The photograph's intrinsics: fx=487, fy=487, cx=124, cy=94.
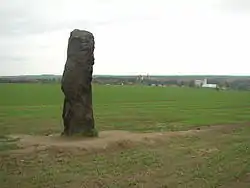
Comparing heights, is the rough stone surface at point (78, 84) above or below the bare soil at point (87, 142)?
above

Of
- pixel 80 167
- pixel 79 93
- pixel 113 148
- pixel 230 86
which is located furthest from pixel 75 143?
pixel 230 86

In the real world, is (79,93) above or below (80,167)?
above

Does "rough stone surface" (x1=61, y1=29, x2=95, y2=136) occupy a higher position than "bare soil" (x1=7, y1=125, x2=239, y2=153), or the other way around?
"rough stone surface" (x1=61, y1=29, x2=95, y2=136)

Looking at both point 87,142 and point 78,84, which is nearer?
point 87,142

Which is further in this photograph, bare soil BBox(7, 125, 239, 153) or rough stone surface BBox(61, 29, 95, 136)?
rough stone surface BBox(61, 29, 95, 136)

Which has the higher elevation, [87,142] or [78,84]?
[78,84]

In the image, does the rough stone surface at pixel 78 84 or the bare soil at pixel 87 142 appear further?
the rough stone surface at pixel 78 84

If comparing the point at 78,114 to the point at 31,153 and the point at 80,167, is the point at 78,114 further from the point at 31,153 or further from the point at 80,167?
the point at 80,167

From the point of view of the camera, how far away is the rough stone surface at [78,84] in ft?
68.4

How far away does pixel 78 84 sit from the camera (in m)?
20.8

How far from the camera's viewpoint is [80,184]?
12.2m

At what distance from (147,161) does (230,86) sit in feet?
436

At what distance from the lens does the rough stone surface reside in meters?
20.8

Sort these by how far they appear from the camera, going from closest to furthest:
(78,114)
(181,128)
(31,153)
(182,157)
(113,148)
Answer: (182,157)
(31,153)
(113,148)
(78,114)
(181,128)
